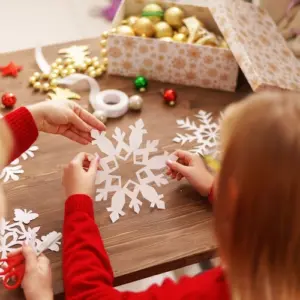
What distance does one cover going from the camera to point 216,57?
1.18 metres

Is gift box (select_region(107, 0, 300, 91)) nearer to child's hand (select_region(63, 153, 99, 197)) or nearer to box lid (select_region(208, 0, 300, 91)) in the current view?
box lid (select_region(208, 0, 300, 91))

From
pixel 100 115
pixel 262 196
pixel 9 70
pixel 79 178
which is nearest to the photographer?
pixel 262 196

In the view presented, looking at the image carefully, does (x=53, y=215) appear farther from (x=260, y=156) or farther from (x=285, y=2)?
(x=285, y=2)

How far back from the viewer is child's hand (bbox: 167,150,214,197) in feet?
3.26

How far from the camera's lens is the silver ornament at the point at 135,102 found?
1.14 meters

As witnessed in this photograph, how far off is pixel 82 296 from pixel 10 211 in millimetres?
227

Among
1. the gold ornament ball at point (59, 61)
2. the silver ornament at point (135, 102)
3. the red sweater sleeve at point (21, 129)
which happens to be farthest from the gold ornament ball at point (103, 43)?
the red sweater sleeve at point (21, 129)

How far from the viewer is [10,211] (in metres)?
0.96

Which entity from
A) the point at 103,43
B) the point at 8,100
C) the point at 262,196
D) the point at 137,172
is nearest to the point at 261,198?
the point at 262,196

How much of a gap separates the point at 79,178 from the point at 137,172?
0.13 metres

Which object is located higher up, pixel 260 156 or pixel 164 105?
pixel 260 156

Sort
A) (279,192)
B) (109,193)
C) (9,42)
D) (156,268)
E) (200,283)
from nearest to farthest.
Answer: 1. (279,192)
2. (200,283)
3. (156,268)
4. (109,193)
5. (9,42)

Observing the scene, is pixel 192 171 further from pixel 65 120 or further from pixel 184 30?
pixel 184 30

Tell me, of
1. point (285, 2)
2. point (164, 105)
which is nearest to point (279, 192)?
point (164, 105)
